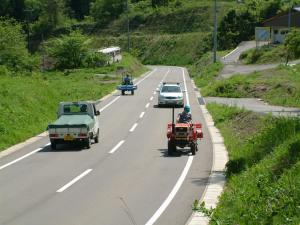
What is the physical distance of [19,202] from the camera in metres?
14.5

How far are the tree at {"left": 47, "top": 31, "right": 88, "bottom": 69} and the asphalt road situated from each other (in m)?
53.9

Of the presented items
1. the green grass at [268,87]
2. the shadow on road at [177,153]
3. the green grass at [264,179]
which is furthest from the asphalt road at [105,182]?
the green grass at [268,87]

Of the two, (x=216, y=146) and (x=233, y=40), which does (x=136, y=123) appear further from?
(x=233, y=40)

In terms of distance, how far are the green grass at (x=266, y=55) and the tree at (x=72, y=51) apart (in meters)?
22.0

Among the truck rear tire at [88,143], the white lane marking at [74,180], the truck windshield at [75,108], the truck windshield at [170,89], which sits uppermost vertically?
the truck windshield at [75,108]

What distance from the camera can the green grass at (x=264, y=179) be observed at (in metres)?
10.4

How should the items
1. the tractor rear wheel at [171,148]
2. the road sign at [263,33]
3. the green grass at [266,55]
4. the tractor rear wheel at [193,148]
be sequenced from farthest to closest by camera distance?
1. the road sign at [263,33]
2. the green grass at [266,55]
3. the tractor rear wheel at [193,148]
4. the tractor rear wheel at [171,148]

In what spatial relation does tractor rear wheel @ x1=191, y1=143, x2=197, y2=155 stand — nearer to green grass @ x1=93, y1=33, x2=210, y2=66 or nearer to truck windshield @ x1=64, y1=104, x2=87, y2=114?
truck windshield @ x1=64, y1=104, x2=87, y2=114

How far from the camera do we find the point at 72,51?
81.3 metres

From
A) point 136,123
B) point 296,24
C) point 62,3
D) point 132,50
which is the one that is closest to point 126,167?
point 136,123

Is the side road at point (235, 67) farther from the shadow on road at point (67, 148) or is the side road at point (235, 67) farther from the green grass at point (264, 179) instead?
the green grass at point (264, 179)

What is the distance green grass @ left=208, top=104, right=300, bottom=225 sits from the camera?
1037cm

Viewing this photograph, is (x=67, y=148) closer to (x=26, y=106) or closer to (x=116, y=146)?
(x=116, y=146)

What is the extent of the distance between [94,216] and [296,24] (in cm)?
7239
